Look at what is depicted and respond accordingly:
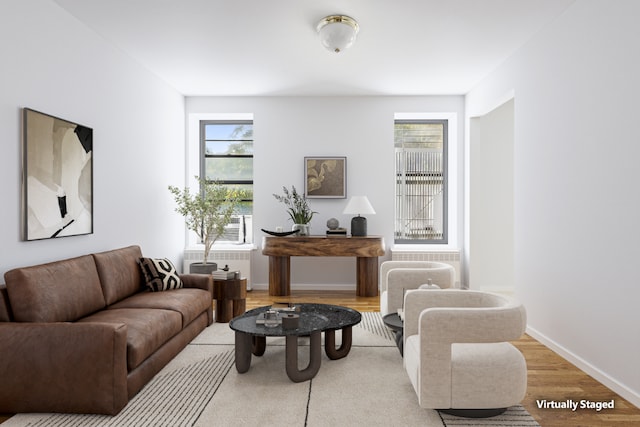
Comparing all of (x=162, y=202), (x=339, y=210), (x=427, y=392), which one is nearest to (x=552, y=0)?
(x=427, y=392)

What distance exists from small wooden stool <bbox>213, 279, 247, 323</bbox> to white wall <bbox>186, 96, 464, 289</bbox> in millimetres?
1876

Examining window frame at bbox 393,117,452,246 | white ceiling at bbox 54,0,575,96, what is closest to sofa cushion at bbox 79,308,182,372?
white ceiling at bbox 54,0,575,96

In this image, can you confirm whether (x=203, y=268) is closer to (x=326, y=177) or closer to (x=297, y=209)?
(x=297, y=209)

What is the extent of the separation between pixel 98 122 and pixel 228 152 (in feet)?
9.46

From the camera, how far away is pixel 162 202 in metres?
5.77

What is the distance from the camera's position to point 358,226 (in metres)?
6.23

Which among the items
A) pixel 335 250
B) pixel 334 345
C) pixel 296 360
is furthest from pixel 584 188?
pixel 335 250

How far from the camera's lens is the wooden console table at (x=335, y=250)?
5980 millimetres

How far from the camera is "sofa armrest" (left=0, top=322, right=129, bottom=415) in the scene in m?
2.54

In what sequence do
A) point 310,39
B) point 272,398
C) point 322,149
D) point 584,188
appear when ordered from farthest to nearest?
point 322,149 < point 310,39 < point 584,188 < point 272,398

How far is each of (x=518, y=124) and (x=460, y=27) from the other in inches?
45.6

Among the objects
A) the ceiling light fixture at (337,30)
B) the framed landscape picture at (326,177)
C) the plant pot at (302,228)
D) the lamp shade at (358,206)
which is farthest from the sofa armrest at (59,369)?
the framed landscape picture at (326,177)

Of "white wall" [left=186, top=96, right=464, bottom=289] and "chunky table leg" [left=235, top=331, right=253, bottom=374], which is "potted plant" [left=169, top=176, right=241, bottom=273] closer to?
"white wall" [left=186, top=96, right=464, bottom=289]

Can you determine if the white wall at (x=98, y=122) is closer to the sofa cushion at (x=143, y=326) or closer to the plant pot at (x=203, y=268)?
the plant pot at (x=203, y=268)
